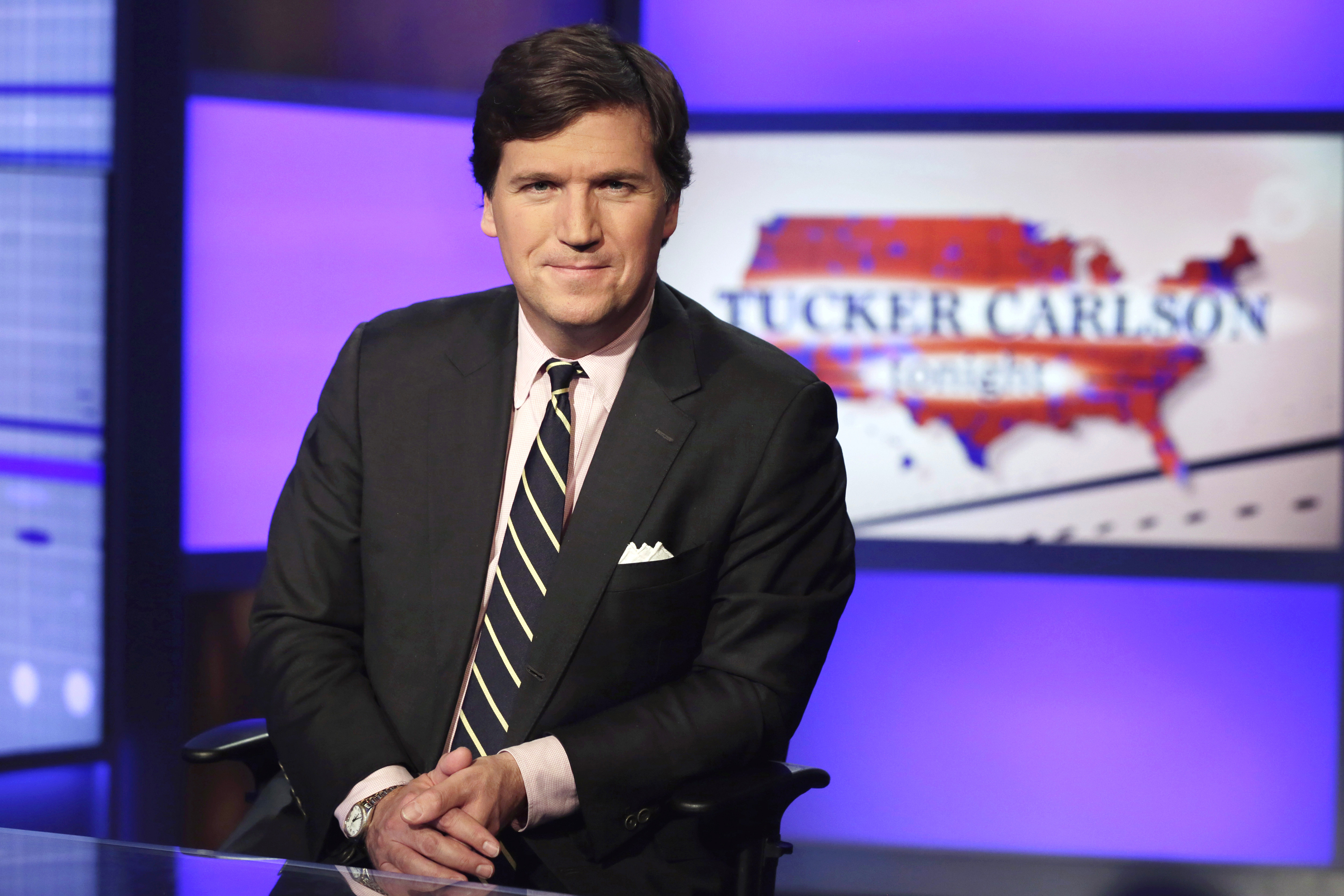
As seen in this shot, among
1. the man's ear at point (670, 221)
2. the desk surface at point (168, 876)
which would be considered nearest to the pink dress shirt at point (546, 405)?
the man's ear at point (670, 221)

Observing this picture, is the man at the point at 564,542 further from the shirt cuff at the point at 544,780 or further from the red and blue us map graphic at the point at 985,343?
the red and blue us map graphic at the point at 985,343

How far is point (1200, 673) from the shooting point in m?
3.64

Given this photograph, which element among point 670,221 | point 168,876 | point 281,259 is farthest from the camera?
point 281,259

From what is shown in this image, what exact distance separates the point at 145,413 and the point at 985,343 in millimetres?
2416

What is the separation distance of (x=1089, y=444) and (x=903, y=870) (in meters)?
1.43

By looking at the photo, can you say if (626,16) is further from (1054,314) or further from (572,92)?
(572,92)

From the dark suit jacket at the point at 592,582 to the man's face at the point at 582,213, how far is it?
0.18 metres

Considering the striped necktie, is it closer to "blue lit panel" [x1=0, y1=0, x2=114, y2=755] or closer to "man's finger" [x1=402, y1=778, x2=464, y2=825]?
"man's finger" [x1=402, y1=778, x2=464, y2=825]

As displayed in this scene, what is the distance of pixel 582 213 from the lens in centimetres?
171

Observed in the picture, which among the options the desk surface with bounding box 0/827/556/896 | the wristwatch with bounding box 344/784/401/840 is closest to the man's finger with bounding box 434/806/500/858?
the wristwatch with bounding box 344/784/401/840

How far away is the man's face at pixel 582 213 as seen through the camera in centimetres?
172

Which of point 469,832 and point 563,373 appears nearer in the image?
point 469,832

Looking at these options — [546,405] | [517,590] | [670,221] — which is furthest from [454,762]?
[670,221]

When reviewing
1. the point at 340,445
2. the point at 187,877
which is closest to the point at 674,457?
the point at 340,445
